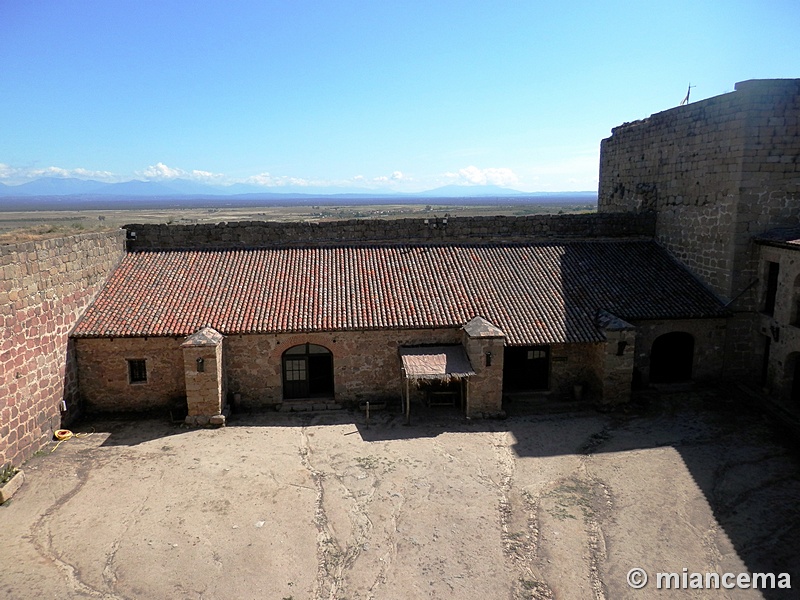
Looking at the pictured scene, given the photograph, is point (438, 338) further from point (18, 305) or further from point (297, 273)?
point (18, 305)

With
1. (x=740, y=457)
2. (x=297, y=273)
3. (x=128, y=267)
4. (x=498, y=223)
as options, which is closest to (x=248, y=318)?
(x=297, y=273)

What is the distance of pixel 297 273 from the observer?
740 inches

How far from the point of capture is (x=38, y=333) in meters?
14.2

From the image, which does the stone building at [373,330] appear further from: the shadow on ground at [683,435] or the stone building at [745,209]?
the stone building at [745,209]

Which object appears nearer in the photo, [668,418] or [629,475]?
[629,475]

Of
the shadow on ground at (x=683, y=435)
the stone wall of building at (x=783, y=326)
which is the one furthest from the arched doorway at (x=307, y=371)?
the stone wall of building at (x=783, y=326)

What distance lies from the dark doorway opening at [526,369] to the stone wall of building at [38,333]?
12791 mm

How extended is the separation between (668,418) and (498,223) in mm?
9101

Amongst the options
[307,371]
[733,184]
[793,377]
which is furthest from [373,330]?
[793,377]

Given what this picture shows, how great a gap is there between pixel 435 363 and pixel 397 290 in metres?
3.28

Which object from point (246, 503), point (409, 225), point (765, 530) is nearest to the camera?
point (765, 530)

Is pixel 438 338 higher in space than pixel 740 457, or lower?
higher

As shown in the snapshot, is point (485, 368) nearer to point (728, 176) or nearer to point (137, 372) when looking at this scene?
point (728, 176)

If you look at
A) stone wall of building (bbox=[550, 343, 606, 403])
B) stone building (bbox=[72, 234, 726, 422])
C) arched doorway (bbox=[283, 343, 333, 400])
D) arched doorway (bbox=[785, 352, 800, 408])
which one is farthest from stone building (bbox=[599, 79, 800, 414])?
arched doorway (bbox=[283, 343, 333, 400])
